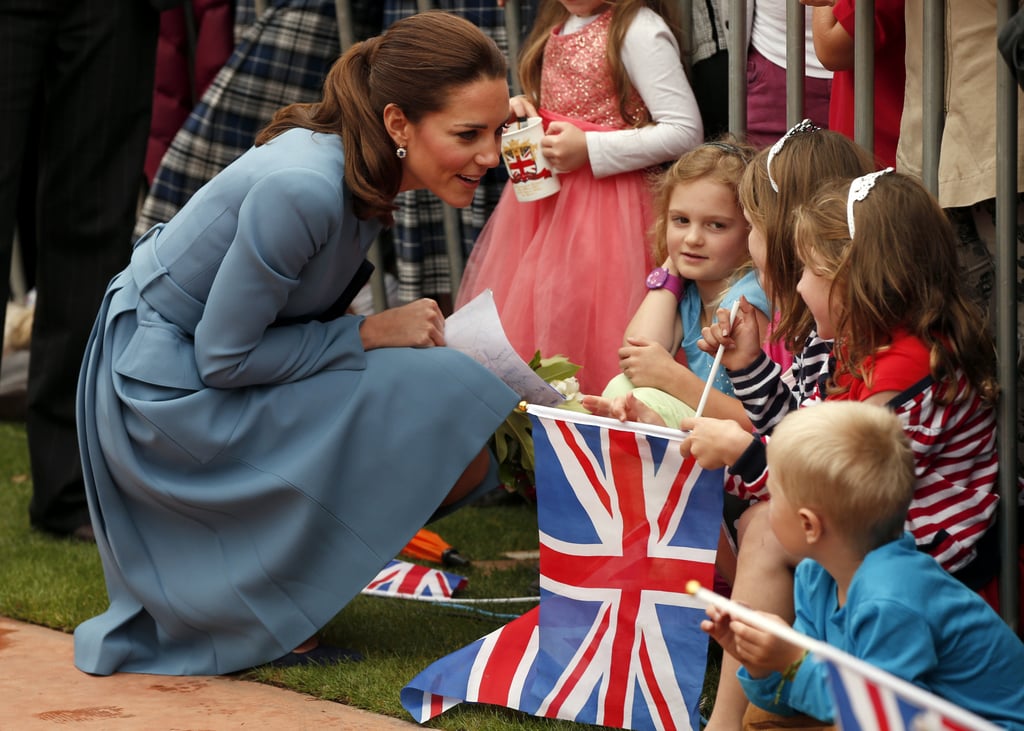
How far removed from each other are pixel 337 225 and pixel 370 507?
57 centimetres

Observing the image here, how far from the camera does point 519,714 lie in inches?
100

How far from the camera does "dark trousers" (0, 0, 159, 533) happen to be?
12.3 ft

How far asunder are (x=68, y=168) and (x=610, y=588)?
2.13 metres

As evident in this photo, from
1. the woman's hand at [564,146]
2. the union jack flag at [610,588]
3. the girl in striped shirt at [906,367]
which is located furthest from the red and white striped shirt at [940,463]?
the woman's hand at [564,146]

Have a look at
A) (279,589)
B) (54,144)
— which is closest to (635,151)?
(279,589)

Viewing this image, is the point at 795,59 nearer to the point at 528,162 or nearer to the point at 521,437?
the point at 528,162

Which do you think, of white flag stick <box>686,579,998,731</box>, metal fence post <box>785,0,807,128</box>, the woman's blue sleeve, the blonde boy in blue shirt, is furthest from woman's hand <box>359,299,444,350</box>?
white flag stick <box>686,579,998,731</box>

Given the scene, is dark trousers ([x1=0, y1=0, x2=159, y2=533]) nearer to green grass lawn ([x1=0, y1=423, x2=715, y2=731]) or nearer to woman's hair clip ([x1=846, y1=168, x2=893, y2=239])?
green grass lawn ([x1=0, y1=423, x2=715, y2=731])

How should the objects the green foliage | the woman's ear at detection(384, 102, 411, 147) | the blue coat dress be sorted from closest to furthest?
the blue coat dress → the woman's ear at detection(384, 102, 411, 147) → the green foliage

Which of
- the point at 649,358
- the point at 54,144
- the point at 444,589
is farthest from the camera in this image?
the point at 54,144

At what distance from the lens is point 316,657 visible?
2.87 m

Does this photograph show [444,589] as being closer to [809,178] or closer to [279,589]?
[279,589]

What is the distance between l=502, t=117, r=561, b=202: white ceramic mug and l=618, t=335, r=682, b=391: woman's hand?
0.76 m

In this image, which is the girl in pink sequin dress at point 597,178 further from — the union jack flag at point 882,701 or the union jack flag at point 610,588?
the union jack flag at point 882,701
